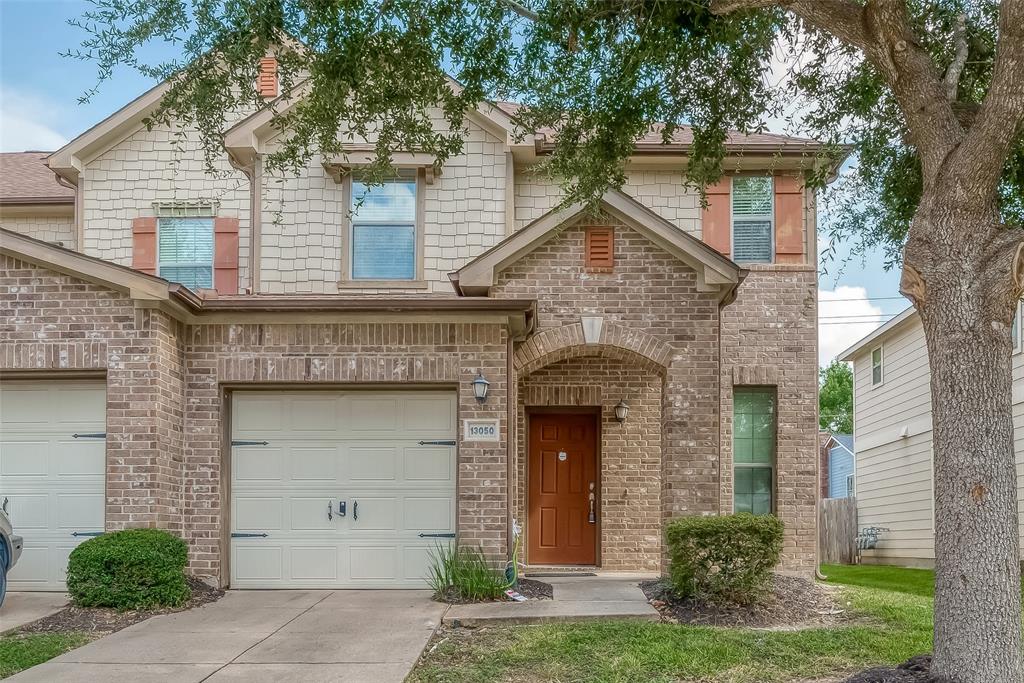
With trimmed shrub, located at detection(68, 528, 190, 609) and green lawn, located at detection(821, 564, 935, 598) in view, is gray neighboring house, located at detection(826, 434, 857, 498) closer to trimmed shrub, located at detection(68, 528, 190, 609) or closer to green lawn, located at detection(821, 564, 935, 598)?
green lawn, located at detection(821, 564, 935, 598)

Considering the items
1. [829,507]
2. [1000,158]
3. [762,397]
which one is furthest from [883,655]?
[829,507]

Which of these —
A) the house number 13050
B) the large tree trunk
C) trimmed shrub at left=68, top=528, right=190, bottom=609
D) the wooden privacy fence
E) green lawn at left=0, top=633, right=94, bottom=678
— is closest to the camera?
the large tree trunk

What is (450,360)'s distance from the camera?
11.0m

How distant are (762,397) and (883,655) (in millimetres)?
6488

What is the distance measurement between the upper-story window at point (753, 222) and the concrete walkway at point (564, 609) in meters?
5.51

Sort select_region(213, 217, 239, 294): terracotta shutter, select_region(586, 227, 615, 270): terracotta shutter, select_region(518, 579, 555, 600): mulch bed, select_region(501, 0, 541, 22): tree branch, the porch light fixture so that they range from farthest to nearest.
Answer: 1. select_region(213, 217, 239, 294): terracotta shutter
2. select_region(586, 227, 615, 270): terracotta shutter
3. the porch light fixture
4. select_region(518, 579, 555, 600): mulch bed
5. select_region(501, 0, 541, 22): tree branch

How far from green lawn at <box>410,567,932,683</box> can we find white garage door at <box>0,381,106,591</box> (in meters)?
4.94

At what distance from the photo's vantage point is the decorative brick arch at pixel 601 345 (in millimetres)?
11477

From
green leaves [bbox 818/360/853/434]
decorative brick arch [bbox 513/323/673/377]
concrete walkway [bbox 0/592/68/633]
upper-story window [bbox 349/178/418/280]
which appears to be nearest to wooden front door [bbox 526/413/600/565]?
decorative brick arch [bbox 513/323/673/377]

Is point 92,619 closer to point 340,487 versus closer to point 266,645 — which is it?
point 266,645

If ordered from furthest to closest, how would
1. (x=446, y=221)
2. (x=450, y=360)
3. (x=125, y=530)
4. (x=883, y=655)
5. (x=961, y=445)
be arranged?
(x=446, y=221), (x=450, y=360), (x=125, y=530), (x=883, y=655), (x=961, y=445)

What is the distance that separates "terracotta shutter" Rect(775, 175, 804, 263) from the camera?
13.9 m

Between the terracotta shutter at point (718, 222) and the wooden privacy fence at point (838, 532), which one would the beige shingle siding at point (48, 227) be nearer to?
the terracotta shutter at point (718, 222)

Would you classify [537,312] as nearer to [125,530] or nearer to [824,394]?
[125,530]
